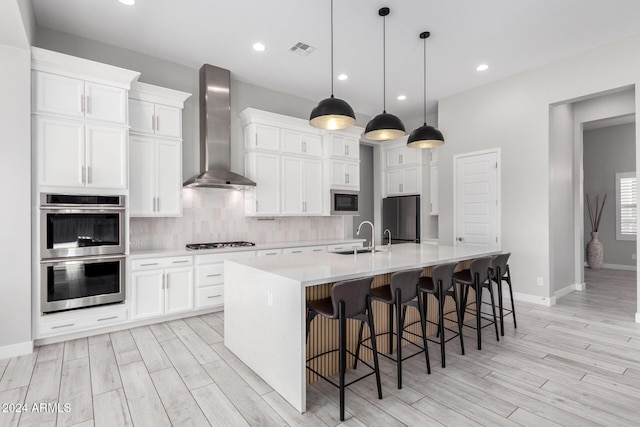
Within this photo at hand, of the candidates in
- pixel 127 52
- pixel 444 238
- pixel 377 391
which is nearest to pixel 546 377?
pixel 377 391

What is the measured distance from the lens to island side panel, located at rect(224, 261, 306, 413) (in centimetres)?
214

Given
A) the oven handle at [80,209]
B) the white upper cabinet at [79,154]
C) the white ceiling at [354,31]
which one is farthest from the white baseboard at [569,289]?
the white upper cabinet at [79,154]

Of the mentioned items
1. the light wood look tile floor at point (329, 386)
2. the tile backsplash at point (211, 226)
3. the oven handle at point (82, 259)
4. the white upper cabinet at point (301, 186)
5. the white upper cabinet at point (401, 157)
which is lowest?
the light wood look tile floor at point (329, 386)

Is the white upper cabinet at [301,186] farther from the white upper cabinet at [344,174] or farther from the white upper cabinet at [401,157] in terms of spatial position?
the white upper cabinet at [401,157]

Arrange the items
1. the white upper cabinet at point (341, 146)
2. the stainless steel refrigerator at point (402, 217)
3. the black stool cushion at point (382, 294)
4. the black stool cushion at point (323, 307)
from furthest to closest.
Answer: the stainless steel refrigerator at point (402, 217)
the white upper cabinet at point (341, 146)
the black stool cushion at point (382, 294)
the black stool cushion at point (323, 307)

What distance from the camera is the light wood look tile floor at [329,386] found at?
208 cm

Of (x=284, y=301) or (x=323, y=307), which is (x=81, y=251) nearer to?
(x=284, y=301)

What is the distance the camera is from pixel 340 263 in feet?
9.27

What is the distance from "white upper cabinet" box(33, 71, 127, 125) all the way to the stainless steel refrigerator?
491 cm

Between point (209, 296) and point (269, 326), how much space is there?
2059 millimetres

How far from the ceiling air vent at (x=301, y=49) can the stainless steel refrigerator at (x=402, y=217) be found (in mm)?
3457

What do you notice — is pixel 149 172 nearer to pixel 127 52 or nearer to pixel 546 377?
pixel 127 52

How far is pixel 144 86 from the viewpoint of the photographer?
3902 millimetres

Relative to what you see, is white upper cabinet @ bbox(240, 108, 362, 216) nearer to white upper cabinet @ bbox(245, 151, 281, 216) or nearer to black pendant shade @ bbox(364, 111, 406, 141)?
white upper cabinet @ bbox(245, 151, 281, 216)
